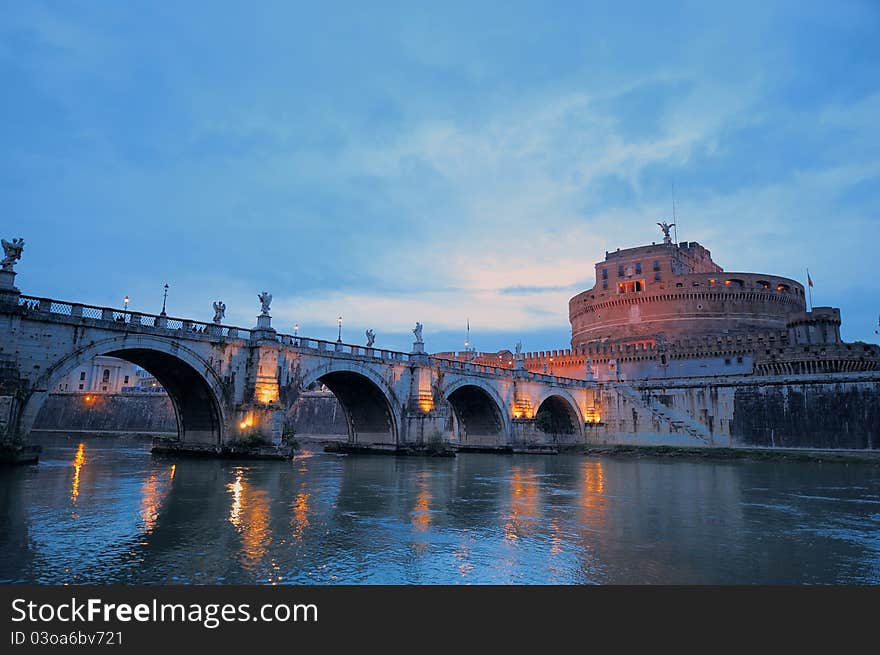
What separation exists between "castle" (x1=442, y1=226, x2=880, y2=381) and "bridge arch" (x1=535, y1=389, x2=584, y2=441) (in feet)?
24.6

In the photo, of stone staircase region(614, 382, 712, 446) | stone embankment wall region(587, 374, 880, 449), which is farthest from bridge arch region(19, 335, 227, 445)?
stone staircase region(614, 382, 712, 446)

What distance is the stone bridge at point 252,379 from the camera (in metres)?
24.1

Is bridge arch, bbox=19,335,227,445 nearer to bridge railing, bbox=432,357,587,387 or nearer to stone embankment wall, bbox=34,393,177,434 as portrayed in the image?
bridge railing, bbox=432,357,587,387

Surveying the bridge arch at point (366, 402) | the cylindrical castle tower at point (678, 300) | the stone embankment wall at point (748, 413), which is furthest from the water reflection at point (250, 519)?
the cylindrical castle tower at point (678, 300)

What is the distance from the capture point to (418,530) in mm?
13250

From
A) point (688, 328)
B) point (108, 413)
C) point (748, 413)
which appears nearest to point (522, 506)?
point (748, 413)

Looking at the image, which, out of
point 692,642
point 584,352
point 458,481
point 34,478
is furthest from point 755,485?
point 584,352

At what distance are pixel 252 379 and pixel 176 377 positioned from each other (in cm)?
463

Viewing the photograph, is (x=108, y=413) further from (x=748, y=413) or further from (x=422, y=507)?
(x=748, y=413)

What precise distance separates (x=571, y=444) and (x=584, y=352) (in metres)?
23.1

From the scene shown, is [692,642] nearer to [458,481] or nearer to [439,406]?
[458,481]

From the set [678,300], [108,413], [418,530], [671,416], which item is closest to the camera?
[418,530]

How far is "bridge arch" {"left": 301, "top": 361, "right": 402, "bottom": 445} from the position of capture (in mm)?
39750

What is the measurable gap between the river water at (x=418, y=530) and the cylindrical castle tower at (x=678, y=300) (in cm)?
5937
